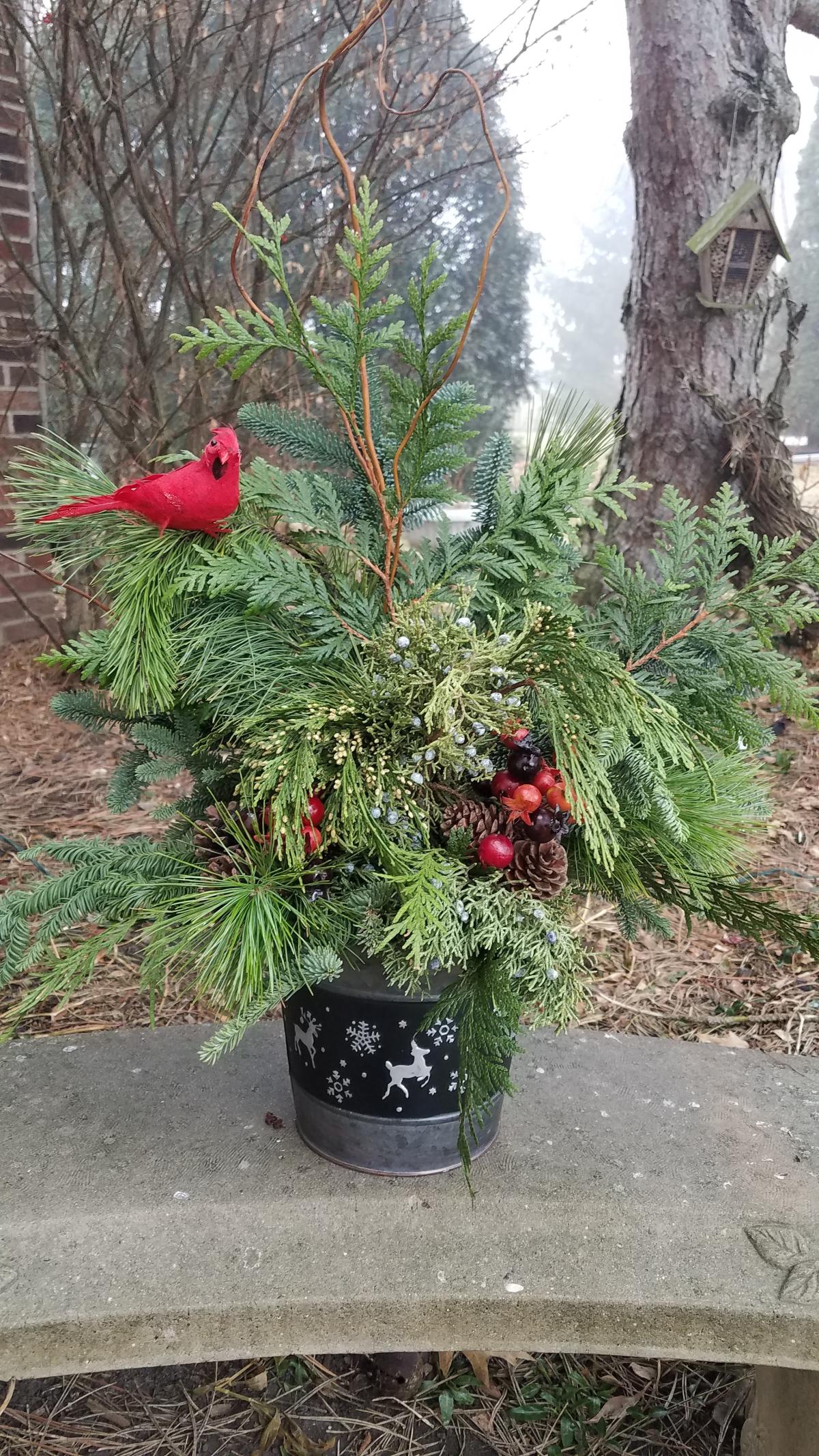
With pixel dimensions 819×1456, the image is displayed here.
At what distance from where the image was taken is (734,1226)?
1.09 meters

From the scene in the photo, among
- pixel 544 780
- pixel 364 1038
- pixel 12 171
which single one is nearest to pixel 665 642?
pixel 544 780

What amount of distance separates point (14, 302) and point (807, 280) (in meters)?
14.0

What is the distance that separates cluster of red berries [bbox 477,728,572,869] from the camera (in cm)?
88

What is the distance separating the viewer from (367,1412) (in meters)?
1.25

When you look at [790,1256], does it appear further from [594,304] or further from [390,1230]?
[594,304]

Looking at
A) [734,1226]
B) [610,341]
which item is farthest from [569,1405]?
[610,341]

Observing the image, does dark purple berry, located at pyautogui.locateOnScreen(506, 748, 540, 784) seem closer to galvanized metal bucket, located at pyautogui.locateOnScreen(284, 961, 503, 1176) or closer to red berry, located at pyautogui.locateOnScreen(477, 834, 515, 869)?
red berry, located at pyautogui.locateOnScreen(477, 834, 515, 869)

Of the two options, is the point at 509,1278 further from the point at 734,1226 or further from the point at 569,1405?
the point at 569,1405

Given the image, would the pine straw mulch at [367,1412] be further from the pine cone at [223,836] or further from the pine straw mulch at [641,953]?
the pine cone at [223,836]

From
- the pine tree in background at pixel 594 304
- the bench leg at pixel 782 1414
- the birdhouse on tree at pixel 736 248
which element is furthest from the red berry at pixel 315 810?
the pine tree in background at pixel 594 304

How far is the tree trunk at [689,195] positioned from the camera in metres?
2.65

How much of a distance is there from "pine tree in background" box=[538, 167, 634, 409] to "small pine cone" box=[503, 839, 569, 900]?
24.5m

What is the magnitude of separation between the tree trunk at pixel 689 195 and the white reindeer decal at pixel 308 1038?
2040mm

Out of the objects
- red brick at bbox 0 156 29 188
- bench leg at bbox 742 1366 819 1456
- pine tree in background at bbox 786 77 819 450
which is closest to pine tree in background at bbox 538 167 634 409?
pine tree in background at bbox 786 77 819 450
